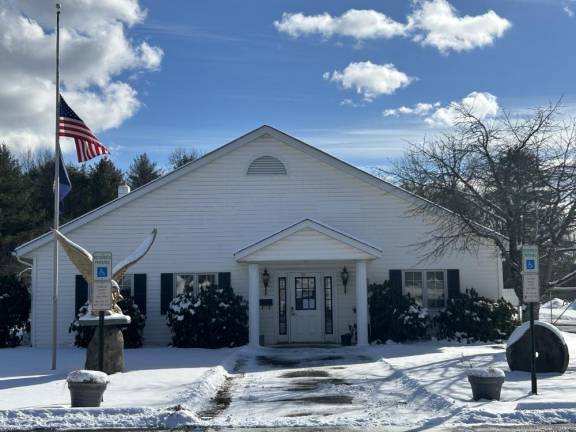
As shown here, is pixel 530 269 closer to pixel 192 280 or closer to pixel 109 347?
pixel 109 347

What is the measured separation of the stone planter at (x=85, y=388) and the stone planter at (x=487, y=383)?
533 centimetres

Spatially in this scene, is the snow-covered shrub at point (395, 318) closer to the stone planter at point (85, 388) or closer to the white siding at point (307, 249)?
the white siding at point (307, 249)

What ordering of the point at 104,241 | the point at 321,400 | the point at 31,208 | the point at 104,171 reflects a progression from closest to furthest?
the point at 321,400
the point at 104,241
the point at 31,208
the point at 104,171

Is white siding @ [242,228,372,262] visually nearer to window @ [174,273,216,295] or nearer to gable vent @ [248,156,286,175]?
window @ [174,273,216,295]

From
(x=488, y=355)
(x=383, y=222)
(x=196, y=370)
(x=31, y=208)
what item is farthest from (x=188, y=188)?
(x=31, y=208)

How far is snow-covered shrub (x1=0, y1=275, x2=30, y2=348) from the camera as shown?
19812mm

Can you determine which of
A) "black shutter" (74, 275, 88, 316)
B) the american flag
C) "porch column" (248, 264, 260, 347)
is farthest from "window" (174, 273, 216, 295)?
the american flag

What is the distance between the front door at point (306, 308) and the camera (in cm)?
1975

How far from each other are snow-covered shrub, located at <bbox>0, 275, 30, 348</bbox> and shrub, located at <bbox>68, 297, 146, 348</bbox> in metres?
2.12

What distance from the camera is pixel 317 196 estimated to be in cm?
2023

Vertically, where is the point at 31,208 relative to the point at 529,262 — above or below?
above

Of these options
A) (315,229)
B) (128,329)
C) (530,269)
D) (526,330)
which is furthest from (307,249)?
(530,269)

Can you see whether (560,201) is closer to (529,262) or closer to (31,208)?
(529,262)

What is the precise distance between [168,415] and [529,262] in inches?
236
